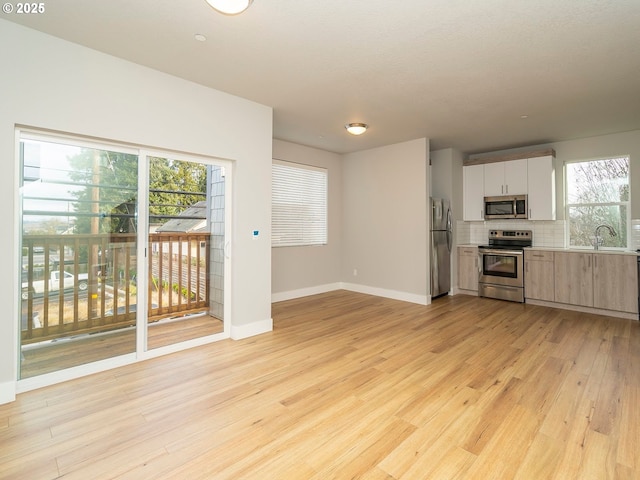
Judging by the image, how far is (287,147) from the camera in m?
5.77

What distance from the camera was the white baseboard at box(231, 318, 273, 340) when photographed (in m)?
3.73

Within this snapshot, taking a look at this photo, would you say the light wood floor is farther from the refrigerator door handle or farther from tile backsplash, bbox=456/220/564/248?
the refrigerator door handle

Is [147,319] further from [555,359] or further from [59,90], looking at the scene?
[555,359]

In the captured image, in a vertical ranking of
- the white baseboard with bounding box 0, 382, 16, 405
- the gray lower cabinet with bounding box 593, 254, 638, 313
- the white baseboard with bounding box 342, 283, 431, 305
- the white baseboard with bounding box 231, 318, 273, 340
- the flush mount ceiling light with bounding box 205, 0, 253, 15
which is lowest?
the white baseboard with bounding box 0, 382, 16, 405

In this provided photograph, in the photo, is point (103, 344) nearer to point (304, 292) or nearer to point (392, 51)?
point (304, 292)

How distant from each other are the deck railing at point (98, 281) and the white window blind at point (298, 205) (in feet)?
7.13

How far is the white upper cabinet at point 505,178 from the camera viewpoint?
18.6 feet

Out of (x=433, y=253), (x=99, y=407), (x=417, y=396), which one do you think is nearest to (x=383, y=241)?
(x=433, y=253)

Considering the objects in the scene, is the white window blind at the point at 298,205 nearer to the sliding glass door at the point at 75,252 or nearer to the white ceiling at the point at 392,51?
the white ceiling at the point at 392,51

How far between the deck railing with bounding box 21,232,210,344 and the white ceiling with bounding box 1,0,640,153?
5.64ft

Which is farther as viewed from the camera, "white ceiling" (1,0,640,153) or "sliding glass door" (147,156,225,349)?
"sliding glass door" (147,156,225,349)

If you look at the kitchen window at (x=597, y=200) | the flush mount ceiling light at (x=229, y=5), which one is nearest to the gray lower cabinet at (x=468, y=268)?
the kitchen window at (x=597, y=200)

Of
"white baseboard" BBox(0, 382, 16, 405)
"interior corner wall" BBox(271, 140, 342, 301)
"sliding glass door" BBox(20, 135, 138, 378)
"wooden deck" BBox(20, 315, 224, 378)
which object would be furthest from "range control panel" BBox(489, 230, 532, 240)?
"white baseboard" BBox(0, 382, 16, 405)

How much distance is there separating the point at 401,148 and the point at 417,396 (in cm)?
437
